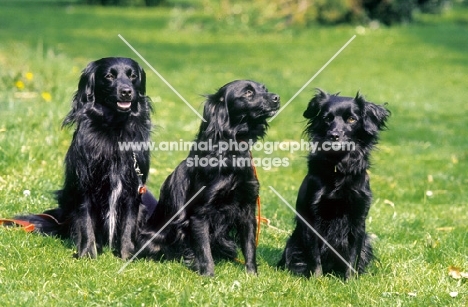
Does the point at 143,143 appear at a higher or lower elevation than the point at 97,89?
lower

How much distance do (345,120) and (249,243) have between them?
1.17 meters

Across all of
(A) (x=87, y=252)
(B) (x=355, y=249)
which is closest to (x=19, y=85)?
(A) (x=87, y=252)

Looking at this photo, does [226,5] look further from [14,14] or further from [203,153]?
[203,153]

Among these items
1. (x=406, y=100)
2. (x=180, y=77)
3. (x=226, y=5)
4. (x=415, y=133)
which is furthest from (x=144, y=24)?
(x=415, y=133)

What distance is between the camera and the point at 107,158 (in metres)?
5.71

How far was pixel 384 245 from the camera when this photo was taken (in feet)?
20.6

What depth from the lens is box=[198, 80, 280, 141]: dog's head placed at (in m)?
5.42

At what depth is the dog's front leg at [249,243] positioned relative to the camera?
5.47 meters

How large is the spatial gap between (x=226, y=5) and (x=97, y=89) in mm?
22296

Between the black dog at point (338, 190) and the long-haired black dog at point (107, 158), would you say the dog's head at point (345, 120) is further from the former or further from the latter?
the long-haired black dog at point (107, 158)

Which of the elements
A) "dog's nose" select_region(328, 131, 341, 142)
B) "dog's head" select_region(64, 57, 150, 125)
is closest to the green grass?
"dog's head" select_region(64, 57, 150, 125)

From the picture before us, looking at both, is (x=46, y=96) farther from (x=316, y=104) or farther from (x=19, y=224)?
(x=316, y=104)

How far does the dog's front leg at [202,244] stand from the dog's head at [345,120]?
109 centimetres

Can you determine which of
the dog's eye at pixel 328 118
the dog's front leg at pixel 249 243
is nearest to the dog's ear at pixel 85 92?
the dog's front leg at pixel 249 243
